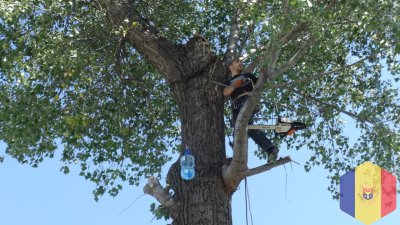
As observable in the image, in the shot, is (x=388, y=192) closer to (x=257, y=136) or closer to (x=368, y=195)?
(x=368, y=195)

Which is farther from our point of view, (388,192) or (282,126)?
(388,192)

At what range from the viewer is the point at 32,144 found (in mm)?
9273

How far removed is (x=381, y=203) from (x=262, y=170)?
88.4 inches

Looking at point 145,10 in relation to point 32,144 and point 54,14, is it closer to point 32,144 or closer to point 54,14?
point 54,14

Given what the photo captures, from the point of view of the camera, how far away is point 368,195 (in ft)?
27.9

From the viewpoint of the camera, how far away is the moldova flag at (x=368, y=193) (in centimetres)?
834

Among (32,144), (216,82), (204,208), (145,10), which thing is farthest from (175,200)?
(145,10)

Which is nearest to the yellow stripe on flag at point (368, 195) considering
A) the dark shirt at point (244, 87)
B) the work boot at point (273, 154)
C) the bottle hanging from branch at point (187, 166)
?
the work boot at point (273, 154)

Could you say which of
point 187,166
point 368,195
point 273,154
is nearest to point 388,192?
point 368,195

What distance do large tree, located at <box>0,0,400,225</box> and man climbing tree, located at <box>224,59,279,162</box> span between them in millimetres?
216

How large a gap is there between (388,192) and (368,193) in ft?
2.14

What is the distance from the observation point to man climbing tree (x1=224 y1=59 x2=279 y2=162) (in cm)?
778

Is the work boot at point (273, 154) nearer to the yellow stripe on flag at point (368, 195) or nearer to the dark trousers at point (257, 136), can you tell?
the dark trousers at point (257, 136)

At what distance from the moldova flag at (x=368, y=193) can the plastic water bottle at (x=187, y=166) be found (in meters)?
2.29
